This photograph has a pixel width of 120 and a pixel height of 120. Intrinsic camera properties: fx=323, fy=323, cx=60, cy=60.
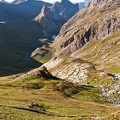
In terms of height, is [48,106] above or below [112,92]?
below

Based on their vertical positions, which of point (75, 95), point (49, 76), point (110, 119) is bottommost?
point (110, 119)

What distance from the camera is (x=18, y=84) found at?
10306cm

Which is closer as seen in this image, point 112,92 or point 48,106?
point 48,106

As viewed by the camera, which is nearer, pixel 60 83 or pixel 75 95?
pixel 75 95

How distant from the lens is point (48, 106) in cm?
6425

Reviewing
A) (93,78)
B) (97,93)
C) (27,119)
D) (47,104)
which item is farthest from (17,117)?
(93,78)

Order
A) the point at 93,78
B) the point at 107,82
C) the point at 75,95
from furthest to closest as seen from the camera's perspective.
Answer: the point at 93,78, the point at 107,82, the point at 75,95

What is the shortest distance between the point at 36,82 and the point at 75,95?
14.7 metres

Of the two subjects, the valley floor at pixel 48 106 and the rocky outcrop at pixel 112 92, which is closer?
the valley floor at pixel 48 106

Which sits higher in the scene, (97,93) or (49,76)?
(49,76)

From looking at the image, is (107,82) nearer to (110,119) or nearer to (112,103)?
(112,103)

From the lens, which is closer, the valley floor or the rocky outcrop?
the valley floor

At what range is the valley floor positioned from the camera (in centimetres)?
4881

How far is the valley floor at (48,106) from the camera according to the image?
4881 centimetres
